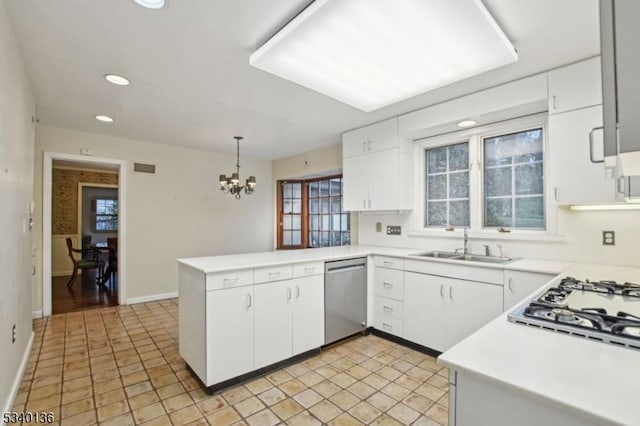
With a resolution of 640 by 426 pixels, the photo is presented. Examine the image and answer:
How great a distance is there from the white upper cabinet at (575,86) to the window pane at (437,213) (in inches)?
53.7

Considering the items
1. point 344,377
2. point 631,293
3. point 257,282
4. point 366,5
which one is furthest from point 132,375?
point 631,293

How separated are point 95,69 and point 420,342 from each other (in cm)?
364

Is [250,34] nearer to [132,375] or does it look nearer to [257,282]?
[257,282]

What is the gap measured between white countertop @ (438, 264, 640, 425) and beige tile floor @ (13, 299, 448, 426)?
4.21 feet

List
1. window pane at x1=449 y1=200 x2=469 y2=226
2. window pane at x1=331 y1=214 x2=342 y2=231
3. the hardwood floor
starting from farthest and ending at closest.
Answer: window pane at x1=331 y1=214 x2=342 y2=231 < the hardwood floor < window pane at x1=449 y1=200 x2=469 y2=226

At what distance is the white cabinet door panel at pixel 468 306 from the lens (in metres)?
2.41

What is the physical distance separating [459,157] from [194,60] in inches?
107

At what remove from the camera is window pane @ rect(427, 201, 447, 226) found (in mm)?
3436

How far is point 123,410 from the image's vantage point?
6.60 feet

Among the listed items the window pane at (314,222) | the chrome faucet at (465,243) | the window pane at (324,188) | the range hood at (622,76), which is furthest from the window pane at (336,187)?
the range hood at (622,76)

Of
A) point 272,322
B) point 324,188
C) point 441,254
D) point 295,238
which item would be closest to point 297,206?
point 295,238

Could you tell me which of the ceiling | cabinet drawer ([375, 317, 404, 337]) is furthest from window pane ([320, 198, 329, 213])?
cabinet drawer ([375, 317, 404, 337])

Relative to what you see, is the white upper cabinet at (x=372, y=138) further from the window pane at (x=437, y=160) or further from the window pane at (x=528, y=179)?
the window pane at (x=528, y=179)

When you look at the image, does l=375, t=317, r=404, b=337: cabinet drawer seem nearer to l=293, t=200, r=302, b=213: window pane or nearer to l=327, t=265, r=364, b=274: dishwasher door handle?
l=327, t=265, r=364, b=274: dishwasher door handle
